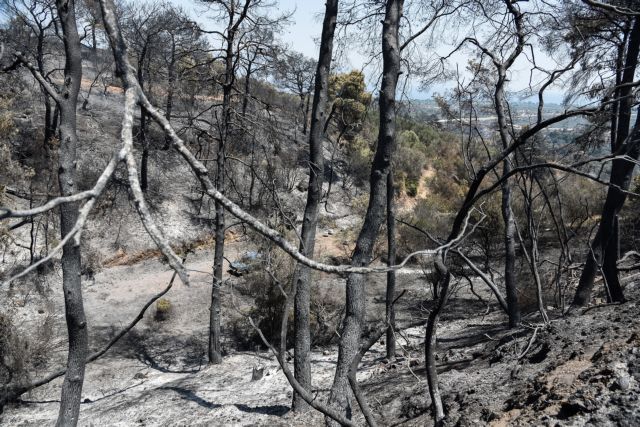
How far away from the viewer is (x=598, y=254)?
605 cm

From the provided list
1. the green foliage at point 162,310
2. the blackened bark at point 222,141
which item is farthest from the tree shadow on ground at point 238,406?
the green foliage at point 162,310

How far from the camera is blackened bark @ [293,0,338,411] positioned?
4969 mm

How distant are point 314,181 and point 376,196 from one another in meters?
1.61

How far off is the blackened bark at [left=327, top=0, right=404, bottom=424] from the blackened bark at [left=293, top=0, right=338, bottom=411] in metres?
0.79

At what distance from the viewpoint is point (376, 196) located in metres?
3.83

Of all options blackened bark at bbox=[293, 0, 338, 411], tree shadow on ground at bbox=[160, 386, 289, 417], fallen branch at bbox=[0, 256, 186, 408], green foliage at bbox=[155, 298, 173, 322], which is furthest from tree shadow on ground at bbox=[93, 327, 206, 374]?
fallen branch at bbox=[0, 256, 186, 408]

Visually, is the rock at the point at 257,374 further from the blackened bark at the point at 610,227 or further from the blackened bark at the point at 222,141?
the blackened bark at the point at 610,227

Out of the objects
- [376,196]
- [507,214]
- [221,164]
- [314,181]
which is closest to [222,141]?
[221,164]

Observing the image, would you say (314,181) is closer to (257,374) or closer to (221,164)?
(221,164)

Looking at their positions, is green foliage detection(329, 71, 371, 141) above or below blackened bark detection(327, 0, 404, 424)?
above

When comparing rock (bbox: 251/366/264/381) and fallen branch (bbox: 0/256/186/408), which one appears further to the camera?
rock (bbox: 251/366/264/381)

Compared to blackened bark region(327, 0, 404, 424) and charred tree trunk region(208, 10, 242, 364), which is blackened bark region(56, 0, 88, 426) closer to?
blackened bark region(327, 0, 404, 424)

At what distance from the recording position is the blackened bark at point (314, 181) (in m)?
4.97

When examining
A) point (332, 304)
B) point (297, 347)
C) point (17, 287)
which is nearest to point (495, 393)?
point (297, 347)
